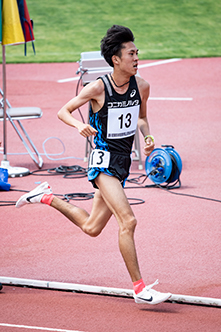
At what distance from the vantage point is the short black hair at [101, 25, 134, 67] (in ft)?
14.0

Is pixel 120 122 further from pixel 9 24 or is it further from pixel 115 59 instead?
pixel 9 24

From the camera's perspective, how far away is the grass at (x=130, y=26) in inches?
810

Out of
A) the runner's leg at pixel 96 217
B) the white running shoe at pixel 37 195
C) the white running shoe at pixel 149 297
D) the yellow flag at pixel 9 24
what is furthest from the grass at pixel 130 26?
the white running shoe at pixel 149 297

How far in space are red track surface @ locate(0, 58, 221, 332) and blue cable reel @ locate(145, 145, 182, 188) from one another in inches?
7.2

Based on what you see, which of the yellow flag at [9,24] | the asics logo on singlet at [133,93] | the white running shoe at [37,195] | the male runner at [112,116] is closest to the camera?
the male runner at [112,116]

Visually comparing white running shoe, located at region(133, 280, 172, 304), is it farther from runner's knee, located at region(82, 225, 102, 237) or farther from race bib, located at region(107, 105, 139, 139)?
race bib, located at region(107, 105, 139, 139)

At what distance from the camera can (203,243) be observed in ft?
18.0

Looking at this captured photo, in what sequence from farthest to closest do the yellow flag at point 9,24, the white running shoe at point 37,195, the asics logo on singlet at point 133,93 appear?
the yellow flag at point 9,24
the white running shoe at point 37,195
the asics logo on singlet at point 133,93

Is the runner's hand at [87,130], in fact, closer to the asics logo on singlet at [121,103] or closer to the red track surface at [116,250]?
the asics logo on singlet at [121,103]

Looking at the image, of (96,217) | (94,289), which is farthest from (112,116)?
(94,289)

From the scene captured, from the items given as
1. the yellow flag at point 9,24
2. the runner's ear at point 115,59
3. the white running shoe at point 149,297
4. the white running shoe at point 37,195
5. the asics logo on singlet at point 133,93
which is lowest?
the white running shoe at point 149,297

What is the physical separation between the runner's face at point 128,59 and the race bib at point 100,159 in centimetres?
67

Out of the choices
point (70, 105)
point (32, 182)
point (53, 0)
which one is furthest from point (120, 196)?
point (53, 0)

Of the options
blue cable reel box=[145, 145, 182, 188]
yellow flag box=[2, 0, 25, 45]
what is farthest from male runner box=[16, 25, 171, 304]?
yellow flag box=[2, 0, 25, 45]
